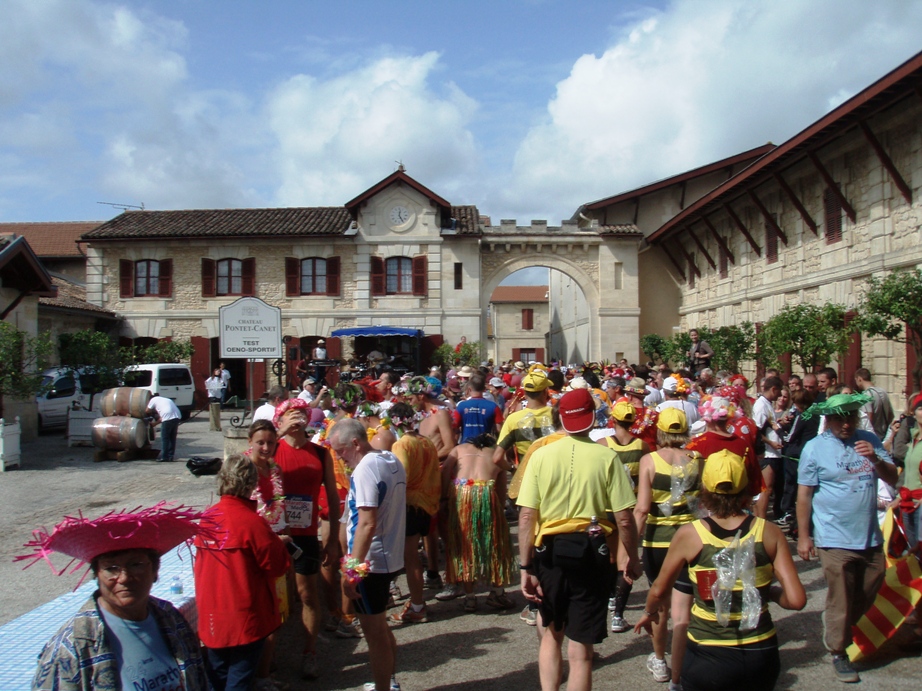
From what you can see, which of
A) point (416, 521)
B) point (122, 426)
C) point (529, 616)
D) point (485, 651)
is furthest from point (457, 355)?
point (485, 651)

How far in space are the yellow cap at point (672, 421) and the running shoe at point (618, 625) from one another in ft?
5.36

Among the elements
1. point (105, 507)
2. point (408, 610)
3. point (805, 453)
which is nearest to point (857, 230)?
point (805, 453)

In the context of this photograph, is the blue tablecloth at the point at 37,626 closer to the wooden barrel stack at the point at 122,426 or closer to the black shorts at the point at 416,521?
the black shorts at the point at 416,521

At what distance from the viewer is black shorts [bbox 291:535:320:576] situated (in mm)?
4895

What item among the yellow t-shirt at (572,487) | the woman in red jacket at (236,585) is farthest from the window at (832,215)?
the woman in red jacket at (236,585)

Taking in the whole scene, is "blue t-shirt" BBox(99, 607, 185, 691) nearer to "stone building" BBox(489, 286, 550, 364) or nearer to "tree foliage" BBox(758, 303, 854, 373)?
"tree foliage" BBox(758, 303, 854, 373)

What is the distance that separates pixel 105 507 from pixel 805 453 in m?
9.38

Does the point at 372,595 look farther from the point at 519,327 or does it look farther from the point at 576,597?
the point at 519,327

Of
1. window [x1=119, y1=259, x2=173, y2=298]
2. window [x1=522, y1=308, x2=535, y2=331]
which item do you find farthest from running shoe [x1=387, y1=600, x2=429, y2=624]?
window [x1=522, y1=308, x2=535, y2=331]

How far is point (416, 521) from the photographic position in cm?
595

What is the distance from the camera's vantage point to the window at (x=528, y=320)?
52062 mm

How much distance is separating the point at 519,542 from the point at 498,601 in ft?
6.92

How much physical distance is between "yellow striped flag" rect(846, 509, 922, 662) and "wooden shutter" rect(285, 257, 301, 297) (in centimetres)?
2545

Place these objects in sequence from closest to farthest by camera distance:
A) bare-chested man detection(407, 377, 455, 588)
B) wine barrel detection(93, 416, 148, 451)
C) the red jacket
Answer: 1. the red jacket
2. bare-chested man detection(407, 377, 455, 588)
3. wine barrel detection(93, 416, 148, 451)
